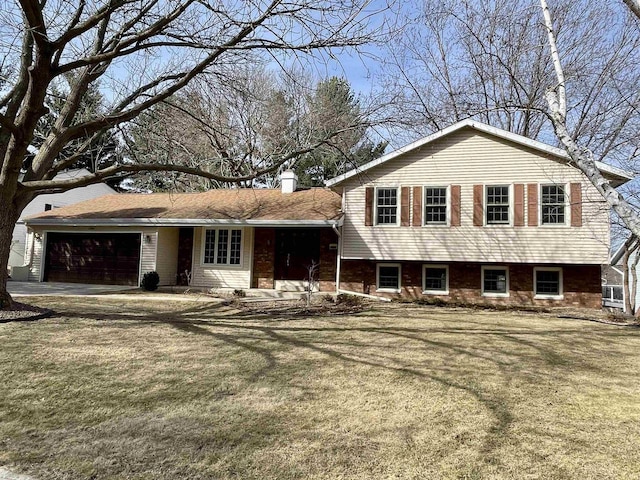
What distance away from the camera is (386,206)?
14.1m

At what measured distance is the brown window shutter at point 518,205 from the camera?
506 inches

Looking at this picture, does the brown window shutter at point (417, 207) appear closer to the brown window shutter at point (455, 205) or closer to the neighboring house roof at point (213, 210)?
the brown window shutter at point (455, 205)

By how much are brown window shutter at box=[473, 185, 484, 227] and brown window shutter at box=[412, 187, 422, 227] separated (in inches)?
63.3

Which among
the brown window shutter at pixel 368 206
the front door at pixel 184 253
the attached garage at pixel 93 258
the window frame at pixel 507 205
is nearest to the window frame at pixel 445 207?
the window frame at pixel 507 205

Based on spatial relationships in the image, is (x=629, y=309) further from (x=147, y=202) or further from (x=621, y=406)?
(x=147, y=202)

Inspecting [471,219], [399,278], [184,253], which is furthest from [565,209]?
[184,253]

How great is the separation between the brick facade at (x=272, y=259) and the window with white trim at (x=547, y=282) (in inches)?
248

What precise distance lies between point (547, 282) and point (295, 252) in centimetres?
810

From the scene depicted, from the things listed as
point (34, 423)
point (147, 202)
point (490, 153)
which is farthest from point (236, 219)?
point (34, 423)

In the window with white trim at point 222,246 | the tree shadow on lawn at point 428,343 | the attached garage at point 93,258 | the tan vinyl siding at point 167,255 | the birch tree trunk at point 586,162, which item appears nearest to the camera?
the birch tree trunk at point 586,162

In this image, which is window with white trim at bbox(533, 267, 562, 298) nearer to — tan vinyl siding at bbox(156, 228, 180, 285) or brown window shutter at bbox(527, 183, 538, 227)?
brown window shutter at bbox(527, 183, 538, 227)

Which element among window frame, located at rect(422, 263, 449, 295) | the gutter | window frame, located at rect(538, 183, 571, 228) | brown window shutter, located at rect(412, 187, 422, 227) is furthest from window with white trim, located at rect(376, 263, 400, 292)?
window frame, located at rect(538, 183, 571, 228)

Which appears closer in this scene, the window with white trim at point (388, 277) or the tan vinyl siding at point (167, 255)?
the window with white trim at point (388, 277)

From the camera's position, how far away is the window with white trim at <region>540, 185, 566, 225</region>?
1257 centimetres
